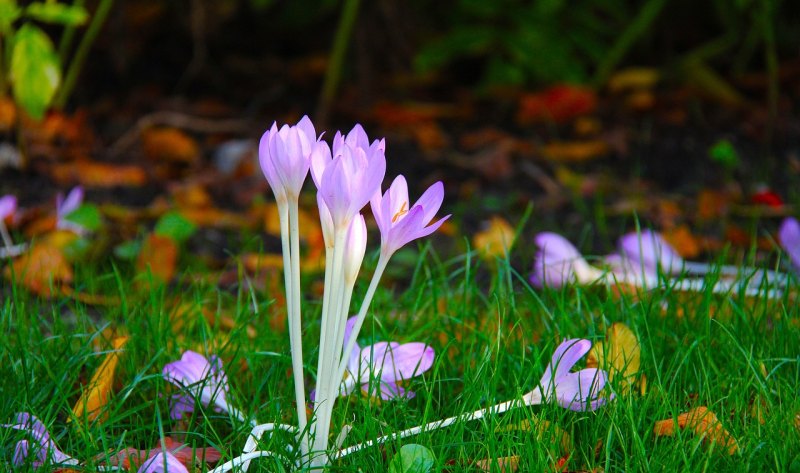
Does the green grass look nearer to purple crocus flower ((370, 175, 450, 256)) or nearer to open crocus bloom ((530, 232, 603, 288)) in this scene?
open crocus bloom ((530, 232, 603, 288))

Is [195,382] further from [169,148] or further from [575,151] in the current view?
[575,151]

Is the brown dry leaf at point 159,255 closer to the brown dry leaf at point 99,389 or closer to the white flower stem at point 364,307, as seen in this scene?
the brown dry leaf at point 99,389

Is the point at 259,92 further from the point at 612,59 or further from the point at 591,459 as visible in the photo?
the point at 591,459

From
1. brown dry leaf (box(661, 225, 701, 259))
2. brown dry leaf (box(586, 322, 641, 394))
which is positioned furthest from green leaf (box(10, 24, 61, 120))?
brown dry leaf (box(661, 225, 701, 259))

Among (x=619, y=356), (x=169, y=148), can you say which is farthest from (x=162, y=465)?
(x=169, y=148)

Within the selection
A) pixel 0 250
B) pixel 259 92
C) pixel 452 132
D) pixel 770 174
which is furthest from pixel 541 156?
pixel 0 250
